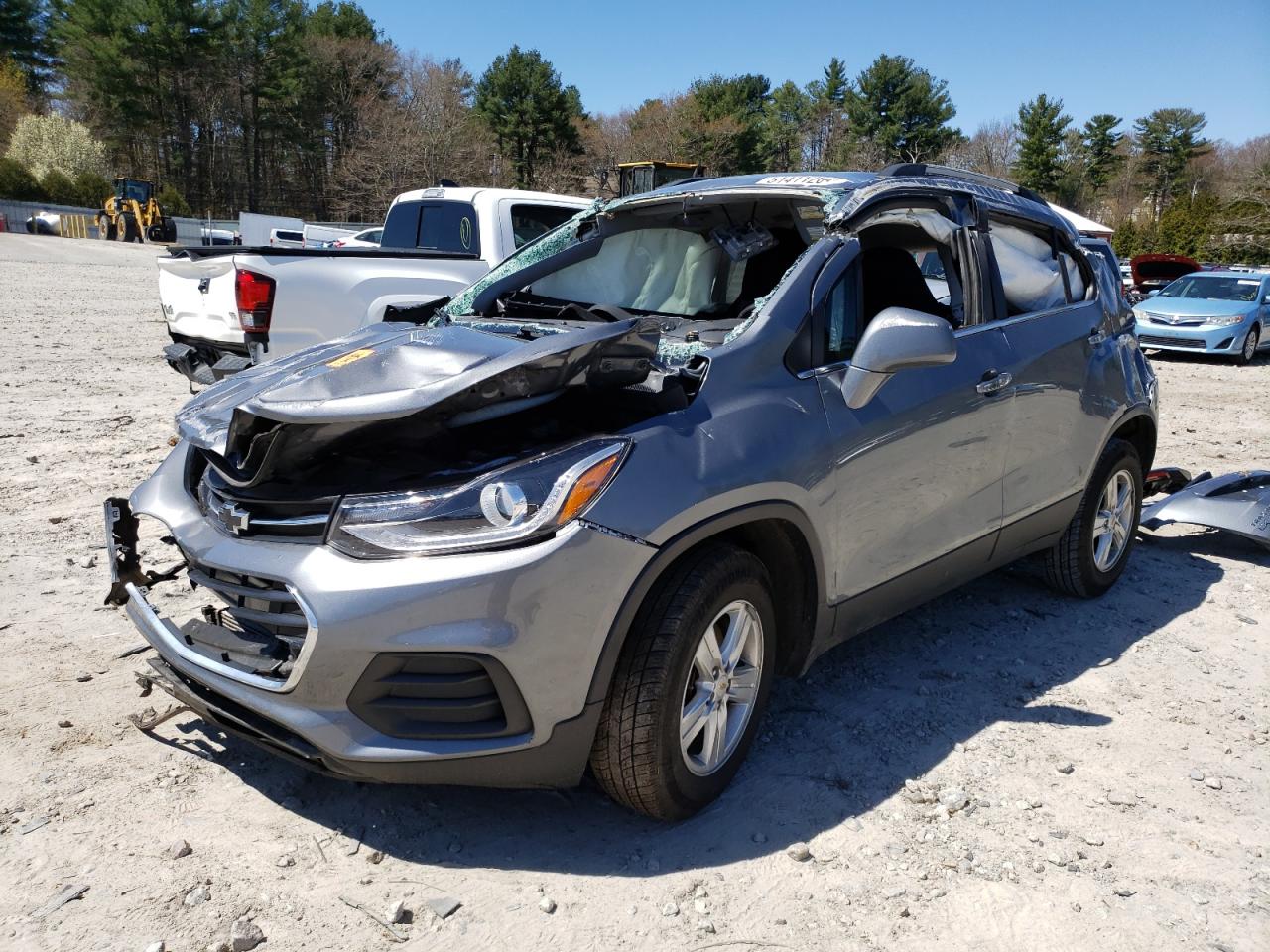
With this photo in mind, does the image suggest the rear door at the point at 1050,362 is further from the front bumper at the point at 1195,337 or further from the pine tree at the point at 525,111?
the pine tree at the point at 525,111

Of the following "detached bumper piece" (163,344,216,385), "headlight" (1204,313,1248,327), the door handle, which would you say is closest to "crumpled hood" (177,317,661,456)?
the door handle

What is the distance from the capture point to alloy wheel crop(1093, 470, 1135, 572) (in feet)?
15.7

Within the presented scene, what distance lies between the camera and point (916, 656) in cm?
413

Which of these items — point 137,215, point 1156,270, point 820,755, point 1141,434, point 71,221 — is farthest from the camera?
point 71,221

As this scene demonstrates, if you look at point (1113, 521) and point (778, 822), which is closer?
point (778, 822)

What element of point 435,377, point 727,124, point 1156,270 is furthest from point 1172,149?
point 435,377

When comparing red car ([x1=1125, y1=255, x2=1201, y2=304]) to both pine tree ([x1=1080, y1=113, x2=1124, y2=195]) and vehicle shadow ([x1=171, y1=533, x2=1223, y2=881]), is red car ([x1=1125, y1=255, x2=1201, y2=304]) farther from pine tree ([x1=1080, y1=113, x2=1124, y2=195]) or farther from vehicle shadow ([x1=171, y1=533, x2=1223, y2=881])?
pine tree ([x1=1080, y1=113, x2=1124, y2=195])

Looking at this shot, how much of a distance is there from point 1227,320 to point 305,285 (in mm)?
15841

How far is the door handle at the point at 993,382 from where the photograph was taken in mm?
3701

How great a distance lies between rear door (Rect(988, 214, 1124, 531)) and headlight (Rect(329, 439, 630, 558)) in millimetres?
2153

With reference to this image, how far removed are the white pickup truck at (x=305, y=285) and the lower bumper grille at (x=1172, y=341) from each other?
1270cm

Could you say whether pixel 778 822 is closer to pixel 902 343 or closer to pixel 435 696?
pixel 435 696

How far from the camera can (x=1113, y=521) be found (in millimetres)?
4879

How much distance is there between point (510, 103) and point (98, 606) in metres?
58.3
